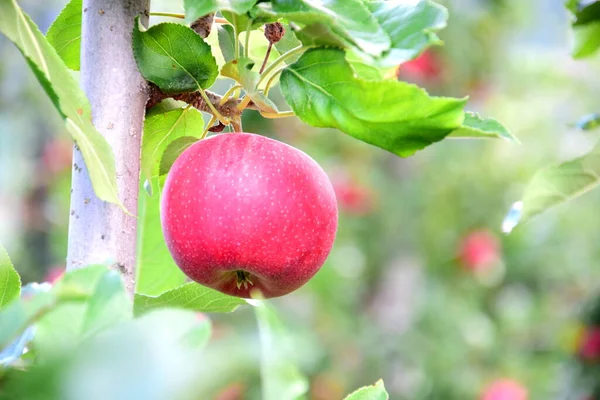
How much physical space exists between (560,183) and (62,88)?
470 millimetres

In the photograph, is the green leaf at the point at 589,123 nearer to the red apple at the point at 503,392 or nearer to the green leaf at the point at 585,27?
the green leaf at the point at 585,27

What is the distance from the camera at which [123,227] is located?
1.50 feet

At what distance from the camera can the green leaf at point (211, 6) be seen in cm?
40

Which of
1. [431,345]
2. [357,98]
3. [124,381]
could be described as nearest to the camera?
[124,381]

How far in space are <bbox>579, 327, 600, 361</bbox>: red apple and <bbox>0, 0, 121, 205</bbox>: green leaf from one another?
5.59 ft

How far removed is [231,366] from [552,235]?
14.0 feet

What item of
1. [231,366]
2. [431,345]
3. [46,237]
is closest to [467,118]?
[231,366]

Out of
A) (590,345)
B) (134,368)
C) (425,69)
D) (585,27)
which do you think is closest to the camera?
(134,368)

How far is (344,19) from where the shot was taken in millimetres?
416

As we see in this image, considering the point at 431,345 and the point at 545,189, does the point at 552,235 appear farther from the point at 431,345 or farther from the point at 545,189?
the point at 545,189

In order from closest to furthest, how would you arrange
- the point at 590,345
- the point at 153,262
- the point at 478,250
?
1. the point at 153,262
2. the point at 590,345
3. the point at 478,250

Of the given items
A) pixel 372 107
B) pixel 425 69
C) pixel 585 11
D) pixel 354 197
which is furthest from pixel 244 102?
pixel 354 197

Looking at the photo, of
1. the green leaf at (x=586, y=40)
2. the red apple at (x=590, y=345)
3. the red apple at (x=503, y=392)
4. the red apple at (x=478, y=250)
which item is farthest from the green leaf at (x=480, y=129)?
the red apple at (x=478, y=250)

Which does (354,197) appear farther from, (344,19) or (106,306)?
(106,306)
